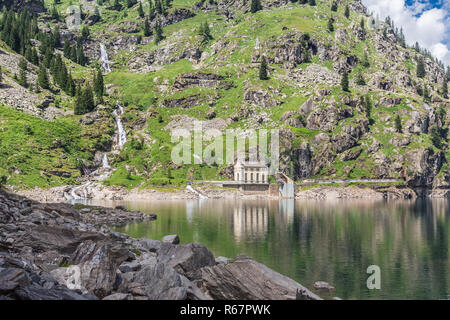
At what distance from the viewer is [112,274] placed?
26656mm

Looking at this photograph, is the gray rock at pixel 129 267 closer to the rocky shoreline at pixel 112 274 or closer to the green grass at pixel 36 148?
the rocky shoreline at pixel 112 274

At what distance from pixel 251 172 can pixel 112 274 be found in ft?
508

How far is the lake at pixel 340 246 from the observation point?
37.2m

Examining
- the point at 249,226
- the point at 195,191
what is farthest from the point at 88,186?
the point at 249,226

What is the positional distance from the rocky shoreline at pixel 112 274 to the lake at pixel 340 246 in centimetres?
994

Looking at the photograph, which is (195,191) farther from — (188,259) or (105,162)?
(188,259)

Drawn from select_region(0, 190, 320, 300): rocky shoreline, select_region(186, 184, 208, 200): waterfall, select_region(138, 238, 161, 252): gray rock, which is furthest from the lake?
select_region(186, 184, 208, 200): waterfall

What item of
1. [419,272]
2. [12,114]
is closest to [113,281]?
[419,272]

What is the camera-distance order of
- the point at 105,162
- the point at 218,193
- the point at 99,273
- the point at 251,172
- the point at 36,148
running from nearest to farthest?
1. the point at 99,273
2. the point at 36,148
3. the point at 218,193
4. the point at 251,172
5. the point at 105,162

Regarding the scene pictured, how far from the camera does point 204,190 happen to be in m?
166

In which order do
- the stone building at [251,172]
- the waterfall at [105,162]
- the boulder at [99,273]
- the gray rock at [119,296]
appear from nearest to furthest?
1. the gray rock at [119,296]
2. the boulder at [99,273]
3. the stone building at [251,172]
4. the waterfall at [105,162]

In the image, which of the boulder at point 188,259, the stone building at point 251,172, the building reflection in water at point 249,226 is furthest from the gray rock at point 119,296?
the stone building at point 251,172

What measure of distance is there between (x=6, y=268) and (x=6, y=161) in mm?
130512

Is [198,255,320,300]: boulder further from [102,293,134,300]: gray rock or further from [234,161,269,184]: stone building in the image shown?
[234,161,269,184]: stone building
